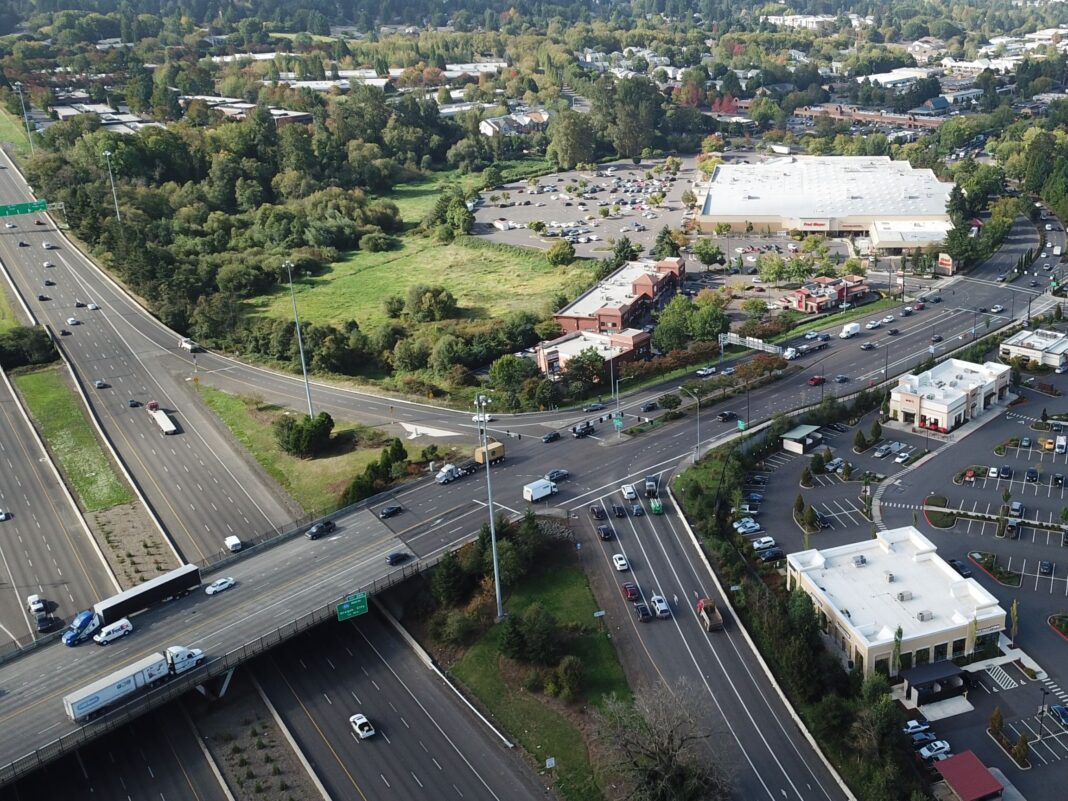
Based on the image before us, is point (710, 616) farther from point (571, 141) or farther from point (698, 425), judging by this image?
point (571, 141)

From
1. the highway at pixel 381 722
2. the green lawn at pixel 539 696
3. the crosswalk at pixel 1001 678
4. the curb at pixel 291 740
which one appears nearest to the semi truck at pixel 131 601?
the highway at pixel 381 722

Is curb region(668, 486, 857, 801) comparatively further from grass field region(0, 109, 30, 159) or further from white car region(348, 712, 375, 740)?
grass field region(0, 109, 30, 159)

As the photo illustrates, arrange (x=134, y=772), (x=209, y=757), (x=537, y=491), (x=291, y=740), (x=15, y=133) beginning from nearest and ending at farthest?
1. (x=134, y=772)
2. (x=209, y=757)
3. (x=291, y=740)
4. (x=537, y=491)
5. (x=15, y=133)

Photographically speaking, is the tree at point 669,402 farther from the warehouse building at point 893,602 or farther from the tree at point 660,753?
the tree at point 660,753

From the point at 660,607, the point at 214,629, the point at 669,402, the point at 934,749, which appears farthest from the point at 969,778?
the point at 669,402

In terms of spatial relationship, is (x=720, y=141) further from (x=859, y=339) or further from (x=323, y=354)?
(x=323, y=354)
